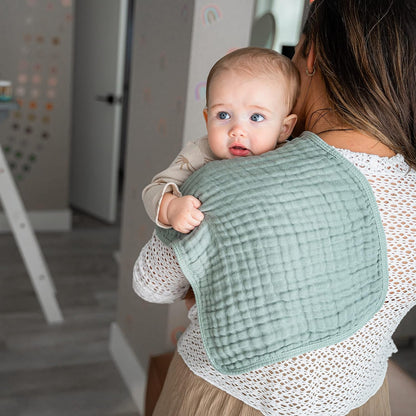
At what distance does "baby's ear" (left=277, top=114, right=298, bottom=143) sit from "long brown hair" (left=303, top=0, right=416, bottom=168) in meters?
0.12

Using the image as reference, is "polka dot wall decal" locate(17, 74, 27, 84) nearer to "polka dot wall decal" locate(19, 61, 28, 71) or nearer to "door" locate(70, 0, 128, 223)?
"polka dot wall decal" locate(19, 61, 28, 71)

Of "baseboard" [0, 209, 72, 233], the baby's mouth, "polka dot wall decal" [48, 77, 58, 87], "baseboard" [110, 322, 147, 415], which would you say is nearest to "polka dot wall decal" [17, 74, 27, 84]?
"polka dot wall decal" [48, 77, 58, 87]

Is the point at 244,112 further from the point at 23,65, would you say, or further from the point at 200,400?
the point at 23,65

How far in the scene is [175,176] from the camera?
927 millimetres

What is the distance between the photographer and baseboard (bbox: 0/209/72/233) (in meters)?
3.90

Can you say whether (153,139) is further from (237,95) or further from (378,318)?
(378,318)

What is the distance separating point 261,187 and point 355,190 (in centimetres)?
14

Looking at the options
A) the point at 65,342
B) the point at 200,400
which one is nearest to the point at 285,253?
the point at 200,400

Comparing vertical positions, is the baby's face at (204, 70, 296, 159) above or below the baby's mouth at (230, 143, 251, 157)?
above

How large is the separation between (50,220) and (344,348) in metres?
3.40

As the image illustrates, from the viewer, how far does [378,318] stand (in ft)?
2.72

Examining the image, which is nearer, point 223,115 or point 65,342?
point 223,115

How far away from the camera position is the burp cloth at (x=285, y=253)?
0.73 meters

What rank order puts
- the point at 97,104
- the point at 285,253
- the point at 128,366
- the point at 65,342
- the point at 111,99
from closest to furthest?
the point at 285,253 < the point at 128,366 < the point at 65,342 < the point at 111,99 < the point at 97,104
